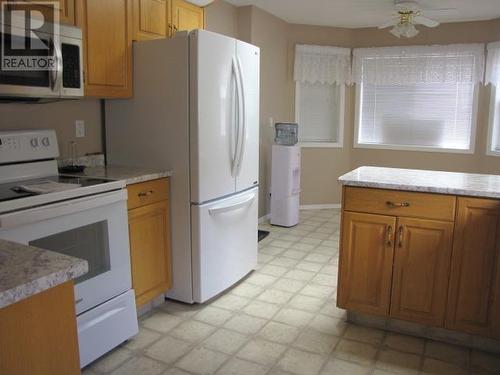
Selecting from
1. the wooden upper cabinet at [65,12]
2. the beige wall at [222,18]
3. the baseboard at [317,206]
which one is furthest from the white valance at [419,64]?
the wooden upper cabinet at [65,12]

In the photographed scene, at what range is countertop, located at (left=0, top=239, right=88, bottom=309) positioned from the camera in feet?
2.84

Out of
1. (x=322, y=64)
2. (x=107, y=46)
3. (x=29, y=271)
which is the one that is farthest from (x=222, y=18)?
(x=29, y=271)

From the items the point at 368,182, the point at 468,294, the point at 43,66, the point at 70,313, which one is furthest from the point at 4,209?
the point at 468,294

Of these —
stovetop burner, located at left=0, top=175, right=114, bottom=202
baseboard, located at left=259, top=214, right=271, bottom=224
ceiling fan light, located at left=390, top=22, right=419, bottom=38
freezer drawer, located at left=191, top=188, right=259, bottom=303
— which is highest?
ceiling fan light, located at left=390, top=22, right=419, bottom=38

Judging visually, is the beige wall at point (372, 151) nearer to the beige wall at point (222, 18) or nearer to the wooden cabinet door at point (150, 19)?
the beige wall at point (222, 18)

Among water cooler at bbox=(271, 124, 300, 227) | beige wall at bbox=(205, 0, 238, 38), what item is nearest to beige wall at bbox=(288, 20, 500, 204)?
water cooler at bbox=(271, 124, 300, 227)

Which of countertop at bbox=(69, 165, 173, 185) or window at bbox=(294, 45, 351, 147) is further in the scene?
window at bbox=(294, 45, 351, 147)

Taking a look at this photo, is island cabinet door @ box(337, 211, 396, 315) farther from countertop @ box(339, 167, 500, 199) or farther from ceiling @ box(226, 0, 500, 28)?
ceiling @ box(226, 0, 500, 28)

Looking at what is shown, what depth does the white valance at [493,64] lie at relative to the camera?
4.82 meters

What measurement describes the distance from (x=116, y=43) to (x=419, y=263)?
7.10 feet

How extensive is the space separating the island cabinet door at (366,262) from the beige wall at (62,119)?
1.72m

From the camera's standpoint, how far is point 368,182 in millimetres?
2443

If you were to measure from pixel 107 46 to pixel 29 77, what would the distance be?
61cm

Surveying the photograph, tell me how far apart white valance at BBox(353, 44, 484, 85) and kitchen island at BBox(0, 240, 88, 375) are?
16.8 feet
